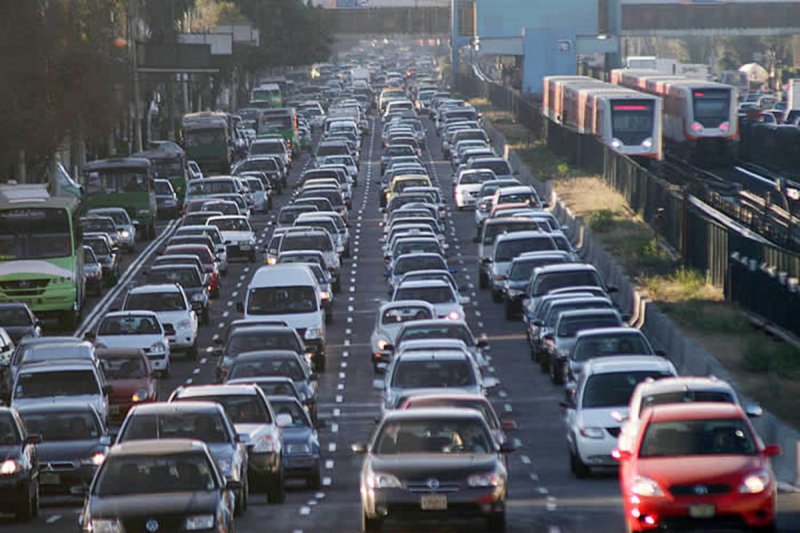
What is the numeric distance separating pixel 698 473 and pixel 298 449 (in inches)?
329

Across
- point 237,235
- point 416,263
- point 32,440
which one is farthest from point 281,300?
point 237,235

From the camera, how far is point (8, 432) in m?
25.8

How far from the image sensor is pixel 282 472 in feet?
87.0

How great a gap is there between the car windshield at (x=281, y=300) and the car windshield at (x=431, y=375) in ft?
43.1

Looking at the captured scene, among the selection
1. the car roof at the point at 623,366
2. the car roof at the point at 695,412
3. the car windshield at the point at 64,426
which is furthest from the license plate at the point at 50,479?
the car roof at the point at 695,412

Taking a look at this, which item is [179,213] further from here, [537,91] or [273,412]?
[537,91]

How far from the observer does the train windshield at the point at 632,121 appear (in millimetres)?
73625

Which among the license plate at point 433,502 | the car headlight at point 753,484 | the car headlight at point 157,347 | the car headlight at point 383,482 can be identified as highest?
the car headlight at point 753,484

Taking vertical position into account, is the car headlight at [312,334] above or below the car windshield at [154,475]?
below

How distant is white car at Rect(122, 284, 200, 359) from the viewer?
4512 centimetres

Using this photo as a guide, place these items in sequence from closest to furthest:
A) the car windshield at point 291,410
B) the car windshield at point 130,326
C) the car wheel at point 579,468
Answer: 1. the car wheel at point 579,468
2. the car windshield at point 291,410
3. the car windshield at point 130,326

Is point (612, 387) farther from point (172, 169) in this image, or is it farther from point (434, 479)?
point (172, 169)

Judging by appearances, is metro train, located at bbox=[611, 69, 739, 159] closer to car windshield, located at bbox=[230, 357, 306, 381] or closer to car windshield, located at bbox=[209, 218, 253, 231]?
car windshield, located at bbox=[209, 218, 253, 231]

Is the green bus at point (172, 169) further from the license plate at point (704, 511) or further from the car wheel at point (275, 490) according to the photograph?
the license plate at point (704, 511)
